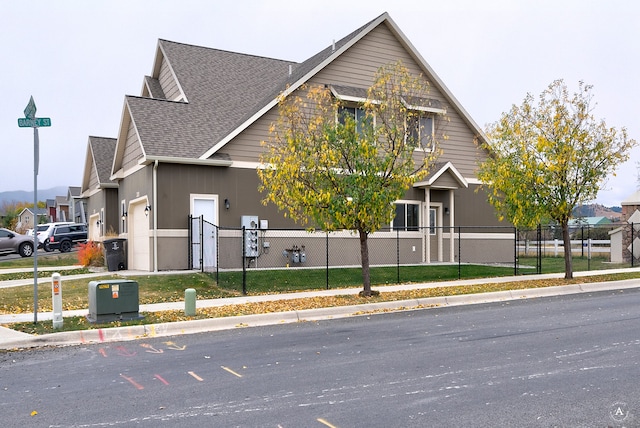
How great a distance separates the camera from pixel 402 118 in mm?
14984

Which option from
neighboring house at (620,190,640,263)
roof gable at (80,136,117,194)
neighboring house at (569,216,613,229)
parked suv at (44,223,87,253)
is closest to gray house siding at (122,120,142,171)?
roof gable at (80,136,117,194)

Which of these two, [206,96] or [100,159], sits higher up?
[206,96]

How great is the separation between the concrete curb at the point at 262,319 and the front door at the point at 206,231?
7.52 metres

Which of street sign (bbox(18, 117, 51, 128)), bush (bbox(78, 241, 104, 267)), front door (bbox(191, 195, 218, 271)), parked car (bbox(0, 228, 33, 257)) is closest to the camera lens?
street sign (bbox(18, 117, 51, 128))

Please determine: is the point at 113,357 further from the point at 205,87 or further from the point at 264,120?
the point at 205,87

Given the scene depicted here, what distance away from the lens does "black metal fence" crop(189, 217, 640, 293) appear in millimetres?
18719

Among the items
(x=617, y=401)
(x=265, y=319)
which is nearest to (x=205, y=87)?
(x=265, y=319)

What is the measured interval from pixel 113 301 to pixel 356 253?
12.0 metres

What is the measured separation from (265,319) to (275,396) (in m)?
5.68

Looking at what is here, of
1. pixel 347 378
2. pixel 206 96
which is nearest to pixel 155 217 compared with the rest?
pixel 206 96

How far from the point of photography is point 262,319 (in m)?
12.1

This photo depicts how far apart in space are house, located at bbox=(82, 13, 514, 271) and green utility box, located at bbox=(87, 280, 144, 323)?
768cm

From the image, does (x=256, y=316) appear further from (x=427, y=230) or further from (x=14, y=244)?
(x=14, y=244)

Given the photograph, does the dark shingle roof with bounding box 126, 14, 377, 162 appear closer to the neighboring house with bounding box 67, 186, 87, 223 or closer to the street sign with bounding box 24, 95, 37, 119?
the street sign with bounding box 24, 95, 37, 119
